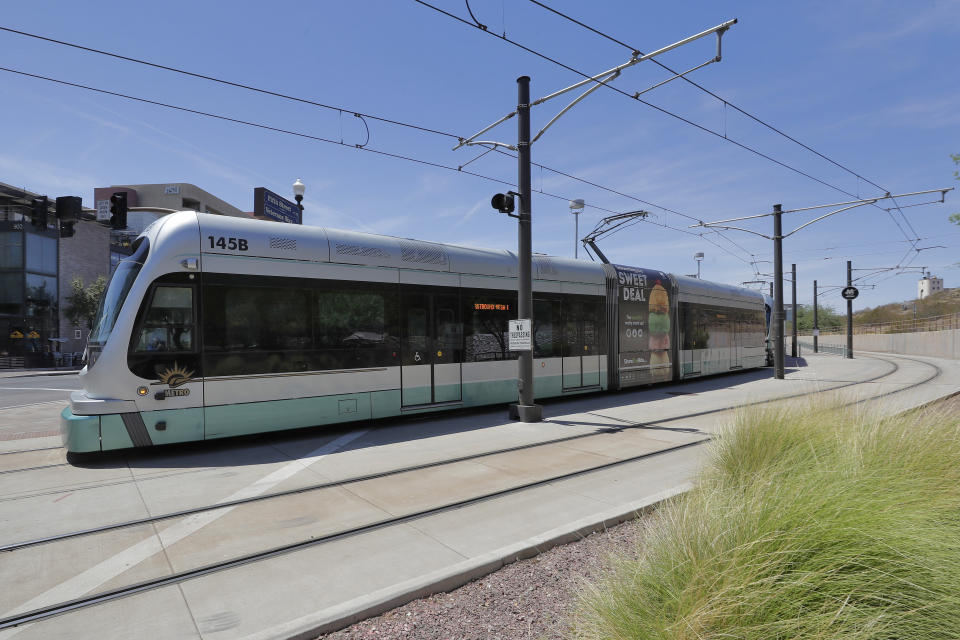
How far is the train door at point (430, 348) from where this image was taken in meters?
9.33

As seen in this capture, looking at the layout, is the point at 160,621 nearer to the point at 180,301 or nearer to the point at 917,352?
the point at 180,301

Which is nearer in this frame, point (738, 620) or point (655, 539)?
point (738, 620)

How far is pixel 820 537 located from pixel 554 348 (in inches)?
368

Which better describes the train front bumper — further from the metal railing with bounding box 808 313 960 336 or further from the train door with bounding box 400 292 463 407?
the metal railing with bounding box 808 313 960 336

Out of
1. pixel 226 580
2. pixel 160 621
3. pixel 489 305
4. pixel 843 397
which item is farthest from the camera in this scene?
pixel 489 305

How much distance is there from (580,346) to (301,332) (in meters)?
7.11

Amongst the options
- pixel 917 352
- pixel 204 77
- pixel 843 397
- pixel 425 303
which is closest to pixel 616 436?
pixel 843 397

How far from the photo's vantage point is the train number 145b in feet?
23.9

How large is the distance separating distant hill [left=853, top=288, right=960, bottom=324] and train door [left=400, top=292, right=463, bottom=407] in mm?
92128

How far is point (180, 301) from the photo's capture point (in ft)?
23.1

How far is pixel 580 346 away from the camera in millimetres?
12609

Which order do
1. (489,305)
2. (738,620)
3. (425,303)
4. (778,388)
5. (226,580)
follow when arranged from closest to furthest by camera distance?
(738,620) < (226,580) < (425,303) < (489,305) < (778,388)

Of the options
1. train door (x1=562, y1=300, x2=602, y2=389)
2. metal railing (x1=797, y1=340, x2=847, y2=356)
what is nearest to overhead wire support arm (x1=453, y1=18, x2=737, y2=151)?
train door (x1=562, y1=300, x2=602, y2=389)

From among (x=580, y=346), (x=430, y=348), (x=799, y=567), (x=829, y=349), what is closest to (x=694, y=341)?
(x=580, y=346)
